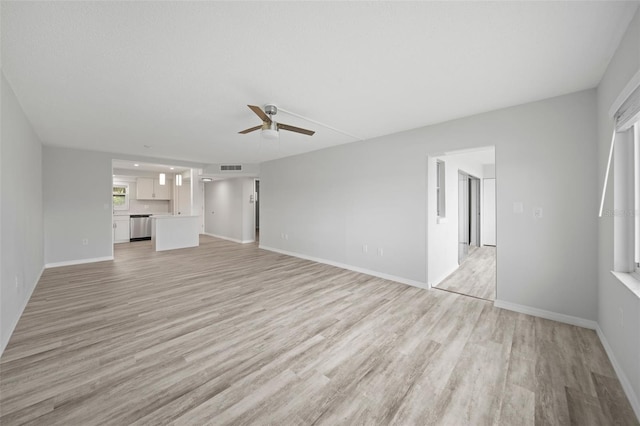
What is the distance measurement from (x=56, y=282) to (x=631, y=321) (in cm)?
696

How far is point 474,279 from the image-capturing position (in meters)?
4.26

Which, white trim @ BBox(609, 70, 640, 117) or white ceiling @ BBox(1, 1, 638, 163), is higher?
white ceiling @ BBox(1, 1, 638, 163)

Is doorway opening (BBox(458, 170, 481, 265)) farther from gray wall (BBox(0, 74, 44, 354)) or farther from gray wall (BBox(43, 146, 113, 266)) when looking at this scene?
gray wall (BBox(43, 146, 113, 266))

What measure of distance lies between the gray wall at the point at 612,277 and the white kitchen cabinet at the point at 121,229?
35.9 feet

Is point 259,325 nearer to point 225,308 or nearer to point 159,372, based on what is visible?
point 225,308

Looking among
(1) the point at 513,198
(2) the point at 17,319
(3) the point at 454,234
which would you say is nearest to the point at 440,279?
(3) the point at 454,234

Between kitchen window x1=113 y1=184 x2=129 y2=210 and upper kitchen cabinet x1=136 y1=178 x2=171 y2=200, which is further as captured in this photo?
upper kitchen cabinet x1=136 y1=178 x2=171 y2=200

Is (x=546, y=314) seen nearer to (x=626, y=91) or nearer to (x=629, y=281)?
(x=629, y=281)

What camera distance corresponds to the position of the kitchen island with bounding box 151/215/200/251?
694cm

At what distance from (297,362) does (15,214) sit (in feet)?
11.3

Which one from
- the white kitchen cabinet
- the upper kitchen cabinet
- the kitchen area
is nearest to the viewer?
the kitchen area

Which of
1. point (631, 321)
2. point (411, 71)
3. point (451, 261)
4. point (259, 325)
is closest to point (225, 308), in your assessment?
point (259, 325)

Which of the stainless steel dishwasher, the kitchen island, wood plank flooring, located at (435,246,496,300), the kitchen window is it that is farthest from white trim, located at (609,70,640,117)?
the kitchen window

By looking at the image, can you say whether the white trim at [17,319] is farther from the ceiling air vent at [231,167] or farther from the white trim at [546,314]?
the white trim at [546,314]
